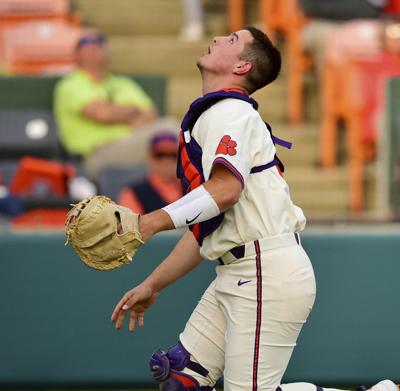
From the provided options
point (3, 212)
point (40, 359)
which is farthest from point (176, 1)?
point (40, 359)

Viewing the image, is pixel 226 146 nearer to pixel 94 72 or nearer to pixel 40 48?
pixel 94 72

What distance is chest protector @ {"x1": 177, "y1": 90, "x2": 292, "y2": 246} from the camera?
4492 millimetres

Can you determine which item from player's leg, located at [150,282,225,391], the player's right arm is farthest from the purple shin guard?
the player's right arm

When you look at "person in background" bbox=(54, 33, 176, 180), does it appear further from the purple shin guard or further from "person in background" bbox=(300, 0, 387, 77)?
the purple shin guard

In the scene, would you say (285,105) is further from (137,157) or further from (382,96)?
(137,157)

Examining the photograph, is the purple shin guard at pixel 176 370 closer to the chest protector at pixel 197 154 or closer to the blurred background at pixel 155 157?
the chest protector at pixel 197 154

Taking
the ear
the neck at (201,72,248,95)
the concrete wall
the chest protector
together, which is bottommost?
the concrete wall

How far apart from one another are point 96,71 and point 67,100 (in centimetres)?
34

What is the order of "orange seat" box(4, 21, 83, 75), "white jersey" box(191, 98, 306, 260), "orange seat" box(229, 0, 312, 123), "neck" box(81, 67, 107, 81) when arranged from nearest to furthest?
"white jersey" box(191, 98, 306, 260)
"neck" box(81, 67, 107, 81)
"orange seat" box(4, 21, 83, 75)
"orange seat" box(229, 0, 312, 123)

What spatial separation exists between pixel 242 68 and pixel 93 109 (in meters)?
5.00

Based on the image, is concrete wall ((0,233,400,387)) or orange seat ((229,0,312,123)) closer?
concrete wall ((0,233,400,387))

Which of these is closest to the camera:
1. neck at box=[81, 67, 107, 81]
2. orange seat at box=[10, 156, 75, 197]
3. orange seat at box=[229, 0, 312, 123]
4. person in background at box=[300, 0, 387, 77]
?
orange seat at box=[10, 156, 75, 197]

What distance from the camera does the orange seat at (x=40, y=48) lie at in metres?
10.8

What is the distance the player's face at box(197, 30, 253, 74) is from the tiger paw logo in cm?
39
